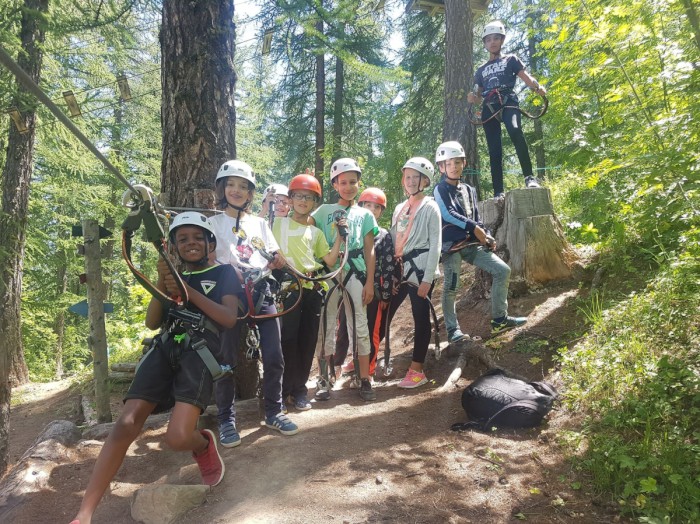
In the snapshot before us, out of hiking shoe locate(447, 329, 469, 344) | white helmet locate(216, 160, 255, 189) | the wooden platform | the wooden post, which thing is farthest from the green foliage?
the wooden platform

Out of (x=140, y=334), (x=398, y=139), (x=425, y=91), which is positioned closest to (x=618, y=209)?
→ (x=398, y=139)

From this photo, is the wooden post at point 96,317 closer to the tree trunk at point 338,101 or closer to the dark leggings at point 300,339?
the dark leggings at point 300,339

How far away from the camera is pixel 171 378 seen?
3.13 metres

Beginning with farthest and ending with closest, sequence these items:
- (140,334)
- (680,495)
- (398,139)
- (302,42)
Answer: (302,42), (398,139), (140,334), (680,495)

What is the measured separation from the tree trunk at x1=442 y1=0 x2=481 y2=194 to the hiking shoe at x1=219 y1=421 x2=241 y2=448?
5.80 m

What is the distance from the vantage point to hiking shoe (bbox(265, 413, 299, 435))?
3951 mm

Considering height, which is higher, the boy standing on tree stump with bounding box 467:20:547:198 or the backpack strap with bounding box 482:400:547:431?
the boy standing on tree stump with bounding box 467:20:547:198

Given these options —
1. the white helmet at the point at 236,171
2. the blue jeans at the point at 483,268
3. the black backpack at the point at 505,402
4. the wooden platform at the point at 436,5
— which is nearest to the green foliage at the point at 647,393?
the black backpack at the point at 505,402

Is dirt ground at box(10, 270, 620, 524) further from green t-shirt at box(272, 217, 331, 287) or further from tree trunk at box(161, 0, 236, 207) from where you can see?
tree trunk at box(161, 0, 236, 207)

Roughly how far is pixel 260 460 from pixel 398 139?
38.0 feet

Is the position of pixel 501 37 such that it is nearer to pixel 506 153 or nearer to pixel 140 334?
pixel 140 334

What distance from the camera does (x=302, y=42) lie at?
14.6m

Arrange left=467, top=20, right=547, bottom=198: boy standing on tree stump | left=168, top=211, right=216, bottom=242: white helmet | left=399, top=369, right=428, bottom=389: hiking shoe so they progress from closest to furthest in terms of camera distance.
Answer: left=168, top=211, right=216, bottom=242: white helmet
left=399, top=369, right=428, bottom=389: hiking shoe
left=467, top=20, right=547, bottom=198: boy standing on tree stump

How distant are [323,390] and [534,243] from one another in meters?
3.51
